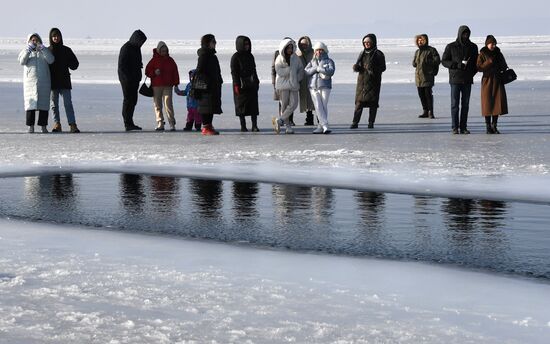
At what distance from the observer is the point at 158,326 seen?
5883mm

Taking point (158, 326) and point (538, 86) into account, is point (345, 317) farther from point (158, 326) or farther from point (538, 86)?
point (538, 86)

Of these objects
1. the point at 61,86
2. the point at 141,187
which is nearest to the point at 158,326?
the point at 141,187

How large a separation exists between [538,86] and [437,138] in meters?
20.4

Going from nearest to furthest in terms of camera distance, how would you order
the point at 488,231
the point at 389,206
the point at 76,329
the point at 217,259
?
the point at 76,329, the point at 217,259, the point at 488,231, the point at 389,206

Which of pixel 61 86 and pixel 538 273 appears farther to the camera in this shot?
pixel 61 86

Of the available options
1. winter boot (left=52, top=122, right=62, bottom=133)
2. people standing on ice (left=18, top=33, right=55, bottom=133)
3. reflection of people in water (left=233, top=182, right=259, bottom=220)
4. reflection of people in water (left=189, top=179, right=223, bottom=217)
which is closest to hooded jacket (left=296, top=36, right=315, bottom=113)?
winter boot (left=52, top=122, right=62, bottom=133)

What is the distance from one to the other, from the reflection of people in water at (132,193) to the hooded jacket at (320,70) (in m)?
6.21

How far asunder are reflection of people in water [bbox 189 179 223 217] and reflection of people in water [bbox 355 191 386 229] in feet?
4.35

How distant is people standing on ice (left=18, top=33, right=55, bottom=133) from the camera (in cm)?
1906

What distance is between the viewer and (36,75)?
19.1 m

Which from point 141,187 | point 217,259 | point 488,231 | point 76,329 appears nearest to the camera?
point 76,329

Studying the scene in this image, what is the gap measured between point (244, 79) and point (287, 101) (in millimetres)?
888

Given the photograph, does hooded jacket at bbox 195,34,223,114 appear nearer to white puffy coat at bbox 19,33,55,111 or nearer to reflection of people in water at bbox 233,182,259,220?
white puffy coat at bbox 19,33,55,111

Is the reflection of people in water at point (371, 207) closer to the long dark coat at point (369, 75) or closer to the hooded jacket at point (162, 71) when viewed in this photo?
the long dark coat at point (369, 75)
